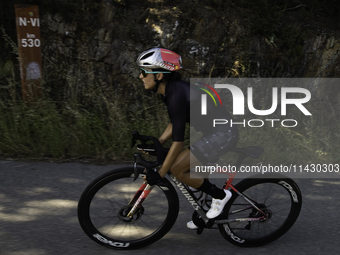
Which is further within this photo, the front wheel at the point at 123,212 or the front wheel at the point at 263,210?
the front wheel at the point at 263,210

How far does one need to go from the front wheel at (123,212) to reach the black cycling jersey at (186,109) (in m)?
0.55

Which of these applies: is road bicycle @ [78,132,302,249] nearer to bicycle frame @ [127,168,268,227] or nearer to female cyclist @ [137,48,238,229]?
bicycle frame @ [127,168,268,227]

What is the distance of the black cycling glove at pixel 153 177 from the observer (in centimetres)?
291

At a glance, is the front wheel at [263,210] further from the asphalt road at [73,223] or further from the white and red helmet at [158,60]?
the white and red helmet at [158,60]

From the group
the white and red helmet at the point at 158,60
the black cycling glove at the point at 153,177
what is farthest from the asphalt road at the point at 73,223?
the white and red helmet at the point at 158,60

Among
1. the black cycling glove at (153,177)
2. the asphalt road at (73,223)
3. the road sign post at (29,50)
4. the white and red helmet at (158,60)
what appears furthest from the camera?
the road sign post at (29,50)

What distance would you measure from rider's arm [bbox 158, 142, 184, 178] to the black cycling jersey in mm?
47

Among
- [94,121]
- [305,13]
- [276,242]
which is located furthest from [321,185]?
[305,13]

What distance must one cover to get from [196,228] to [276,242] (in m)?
0.82

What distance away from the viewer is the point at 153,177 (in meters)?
2.91

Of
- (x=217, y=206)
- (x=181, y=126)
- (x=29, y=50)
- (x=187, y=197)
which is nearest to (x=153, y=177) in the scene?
(x=181, y=126)

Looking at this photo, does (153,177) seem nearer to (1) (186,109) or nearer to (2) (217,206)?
(1) (186,109)

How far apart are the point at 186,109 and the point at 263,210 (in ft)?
4.20

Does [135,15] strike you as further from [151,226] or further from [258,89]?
[151,226]
